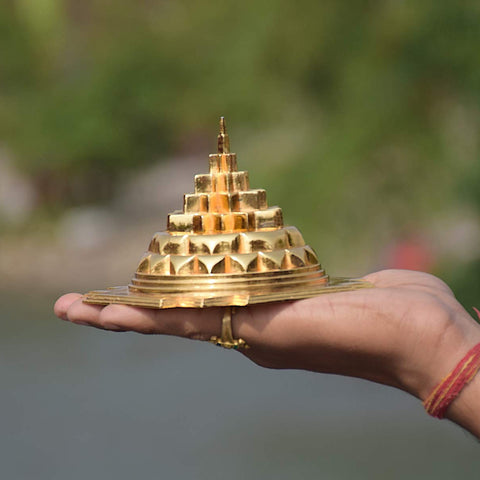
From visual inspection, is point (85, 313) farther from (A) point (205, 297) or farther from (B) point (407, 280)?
(B) point (407, 280)

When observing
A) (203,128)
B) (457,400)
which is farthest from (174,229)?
(203,128)

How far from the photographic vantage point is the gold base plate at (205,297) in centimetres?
Result: 84

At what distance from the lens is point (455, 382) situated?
2.70 feet

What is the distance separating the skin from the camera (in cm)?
84

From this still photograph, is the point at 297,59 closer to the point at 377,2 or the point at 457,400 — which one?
the point at 377,2

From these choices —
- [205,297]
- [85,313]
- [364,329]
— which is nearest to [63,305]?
[85,313]

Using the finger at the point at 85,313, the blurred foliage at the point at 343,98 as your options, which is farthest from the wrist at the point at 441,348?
the blurred foliage at the point at 343,98

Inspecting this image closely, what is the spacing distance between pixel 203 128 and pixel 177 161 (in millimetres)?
992

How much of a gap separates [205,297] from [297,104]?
1.74 m

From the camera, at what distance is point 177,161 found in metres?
4.97

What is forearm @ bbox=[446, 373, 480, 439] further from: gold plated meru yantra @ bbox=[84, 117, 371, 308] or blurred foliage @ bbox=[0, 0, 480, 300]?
blurred foliage @ bbox=[0, 0, 480, 300]

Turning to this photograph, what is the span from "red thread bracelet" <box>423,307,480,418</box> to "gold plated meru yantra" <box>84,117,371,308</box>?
15cm

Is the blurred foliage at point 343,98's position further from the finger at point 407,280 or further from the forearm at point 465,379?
the forearm at point 465,379

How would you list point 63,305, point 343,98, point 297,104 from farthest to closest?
point 297,104 < point 343,98 < point 63,305
